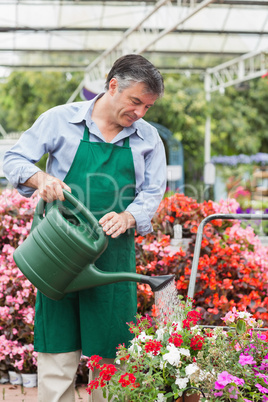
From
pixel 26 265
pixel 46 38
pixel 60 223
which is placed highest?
pixel 46 38

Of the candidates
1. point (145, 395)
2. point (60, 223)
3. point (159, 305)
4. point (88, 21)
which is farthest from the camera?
point (88, 21)

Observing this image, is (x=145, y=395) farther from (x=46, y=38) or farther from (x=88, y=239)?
(x=46, y=38)

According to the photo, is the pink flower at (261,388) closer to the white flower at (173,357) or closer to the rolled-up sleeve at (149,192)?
the white flower at (173,357)

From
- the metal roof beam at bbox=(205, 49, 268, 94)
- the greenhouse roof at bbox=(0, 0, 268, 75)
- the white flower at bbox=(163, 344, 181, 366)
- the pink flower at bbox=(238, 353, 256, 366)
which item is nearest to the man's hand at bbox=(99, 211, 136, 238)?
the white flower at bbox=(163, 344, 181, 366)

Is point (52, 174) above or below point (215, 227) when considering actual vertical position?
above

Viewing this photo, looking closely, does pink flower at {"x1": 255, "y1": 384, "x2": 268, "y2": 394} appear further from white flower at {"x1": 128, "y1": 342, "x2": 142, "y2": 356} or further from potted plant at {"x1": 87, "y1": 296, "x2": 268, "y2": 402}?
white flower at {"x1": 128, "y1": 342, "x2": 142, "y2": 356}

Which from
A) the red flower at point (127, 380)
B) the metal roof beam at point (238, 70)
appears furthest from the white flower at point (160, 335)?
the metal roof beam at point (238, 70)

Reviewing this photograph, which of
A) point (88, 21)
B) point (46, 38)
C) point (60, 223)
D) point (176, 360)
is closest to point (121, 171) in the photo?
point (60, 223)

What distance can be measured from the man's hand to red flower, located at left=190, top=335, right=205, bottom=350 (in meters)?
0.39

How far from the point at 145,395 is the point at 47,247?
506 millimetres

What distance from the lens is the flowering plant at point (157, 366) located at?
1.50 m

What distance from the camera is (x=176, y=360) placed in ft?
5.09

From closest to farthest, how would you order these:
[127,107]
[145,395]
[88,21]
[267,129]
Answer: [145,395]
[127,107]
[88,21]
[267,129]

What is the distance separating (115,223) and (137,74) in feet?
1.55
